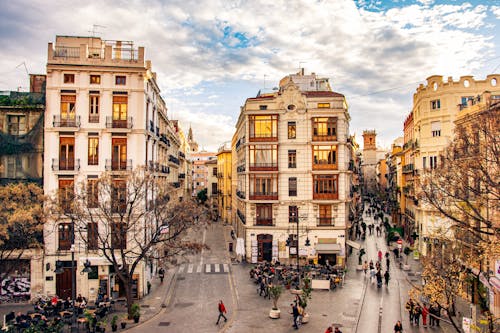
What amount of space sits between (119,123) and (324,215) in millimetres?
22640

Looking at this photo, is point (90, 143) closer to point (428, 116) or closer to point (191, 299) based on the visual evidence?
point (191, 299)

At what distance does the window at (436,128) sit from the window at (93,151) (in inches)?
1302

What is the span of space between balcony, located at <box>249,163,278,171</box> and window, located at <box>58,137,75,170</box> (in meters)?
18.3

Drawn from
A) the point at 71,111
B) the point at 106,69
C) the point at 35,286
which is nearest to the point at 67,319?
the point at 35,286

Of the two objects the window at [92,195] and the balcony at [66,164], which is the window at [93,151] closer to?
the balcony at [66,164]

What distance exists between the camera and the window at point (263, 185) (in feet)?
141

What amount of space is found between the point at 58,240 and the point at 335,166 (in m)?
26.5

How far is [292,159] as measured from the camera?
43062mm

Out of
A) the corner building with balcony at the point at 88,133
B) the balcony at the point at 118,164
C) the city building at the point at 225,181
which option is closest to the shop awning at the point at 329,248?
the corner building with balcony at the point at 88,133

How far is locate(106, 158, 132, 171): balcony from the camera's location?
3081 cm

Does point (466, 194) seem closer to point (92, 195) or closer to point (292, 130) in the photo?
point (92, 195)

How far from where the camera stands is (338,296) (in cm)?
3066

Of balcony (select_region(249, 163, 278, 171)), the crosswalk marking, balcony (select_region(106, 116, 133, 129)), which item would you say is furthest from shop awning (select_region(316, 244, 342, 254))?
balcony (select_region(106, 116, 133, 129))

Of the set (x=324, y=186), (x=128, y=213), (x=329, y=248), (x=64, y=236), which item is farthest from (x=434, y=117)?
(x=64, y=236)
